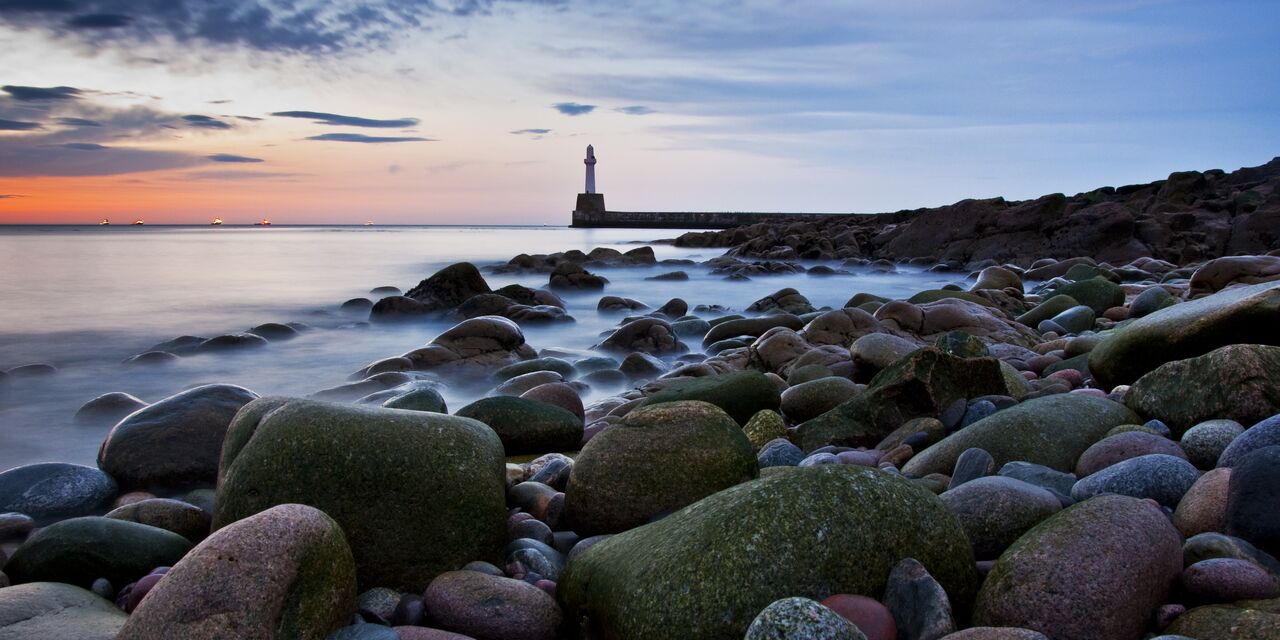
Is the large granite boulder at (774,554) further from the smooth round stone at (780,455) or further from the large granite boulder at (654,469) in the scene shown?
the smooth round stone at (780,455)

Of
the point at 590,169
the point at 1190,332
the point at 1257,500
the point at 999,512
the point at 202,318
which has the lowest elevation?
the point at 202,318

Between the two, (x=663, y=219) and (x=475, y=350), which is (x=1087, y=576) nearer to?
(x=475, y=350)

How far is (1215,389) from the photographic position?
3.75m

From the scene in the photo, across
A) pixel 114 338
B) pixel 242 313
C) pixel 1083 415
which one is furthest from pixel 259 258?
pixel 1083 415

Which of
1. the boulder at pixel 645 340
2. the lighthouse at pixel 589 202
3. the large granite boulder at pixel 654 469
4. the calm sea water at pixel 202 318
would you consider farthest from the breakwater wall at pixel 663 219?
the large granite boulder at pixel 654 469

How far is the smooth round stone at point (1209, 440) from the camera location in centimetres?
331

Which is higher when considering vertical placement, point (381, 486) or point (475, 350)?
point (381, 486)

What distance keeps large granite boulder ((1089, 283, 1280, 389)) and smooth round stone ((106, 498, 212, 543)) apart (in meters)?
4.59

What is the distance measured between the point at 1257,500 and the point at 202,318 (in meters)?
14.9

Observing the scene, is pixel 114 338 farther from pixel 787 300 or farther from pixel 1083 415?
pixel 1083 415

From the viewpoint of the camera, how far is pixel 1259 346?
151 inches

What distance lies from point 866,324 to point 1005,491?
5401 millimetres

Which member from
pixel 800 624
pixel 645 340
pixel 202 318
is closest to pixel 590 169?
pixel 202 318

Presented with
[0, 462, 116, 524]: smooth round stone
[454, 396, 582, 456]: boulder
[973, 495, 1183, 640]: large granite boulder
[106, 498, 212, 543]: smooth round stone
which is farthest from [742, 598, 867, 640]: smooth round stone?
[0, 462, 116, 524]: smooth round stone
